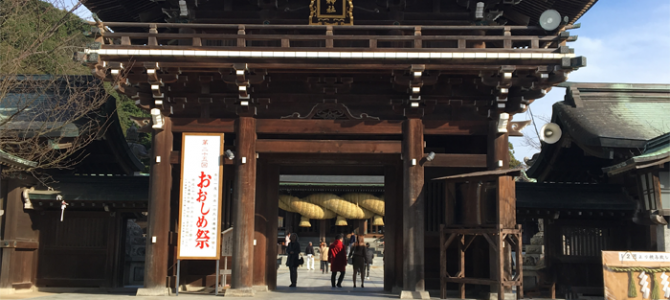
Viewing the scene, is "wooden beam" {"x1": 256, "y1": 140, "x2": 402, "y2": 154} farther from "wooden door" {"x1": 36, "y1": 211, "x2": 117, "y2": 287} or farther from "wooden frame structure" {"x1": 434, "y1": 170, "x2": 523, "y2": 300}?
"wooden door" {"x1": 36, "y1": 211, "x2": 117, "y2": 287}

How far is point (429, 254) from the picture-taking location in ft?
53.0

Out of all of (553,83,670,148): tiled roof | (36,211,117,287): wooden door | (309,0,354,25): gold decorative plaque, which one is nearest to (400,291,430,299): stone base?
(553,83,670,148): tiled roof

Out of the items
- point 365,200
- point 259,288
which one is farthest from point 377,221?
point 259,288

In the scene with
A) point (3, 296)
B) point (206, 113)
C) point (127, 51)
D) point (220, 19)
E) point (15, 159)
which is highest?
point (220, 19)

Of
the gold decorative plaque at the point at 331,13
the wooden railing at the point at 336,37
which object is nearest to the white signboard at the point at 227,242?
the wooden railing at the point at 336,37

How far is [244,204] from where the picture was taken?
14.4 metres

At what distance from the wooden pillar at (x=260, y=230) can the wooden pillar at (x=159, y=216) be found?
2.40 meters

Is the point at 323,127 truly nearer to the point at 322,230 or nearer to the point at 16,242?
the point at 16,242

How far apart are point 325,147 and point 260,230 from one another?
3.05m

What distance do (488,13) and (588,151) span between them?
4446mm

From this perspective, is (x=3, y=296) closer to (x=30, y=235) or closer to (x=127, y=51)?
(x=30, y=235)

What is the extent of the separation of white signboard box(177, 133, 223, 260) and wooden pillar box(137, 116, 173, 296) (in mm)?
446

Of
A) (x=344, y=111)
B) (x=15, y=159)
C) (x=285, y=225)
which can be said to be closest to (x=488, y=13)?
(x=344, y=111)

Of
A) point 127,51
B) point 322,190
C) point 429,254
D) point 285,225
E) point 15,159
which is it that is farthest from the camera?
point 285,225
